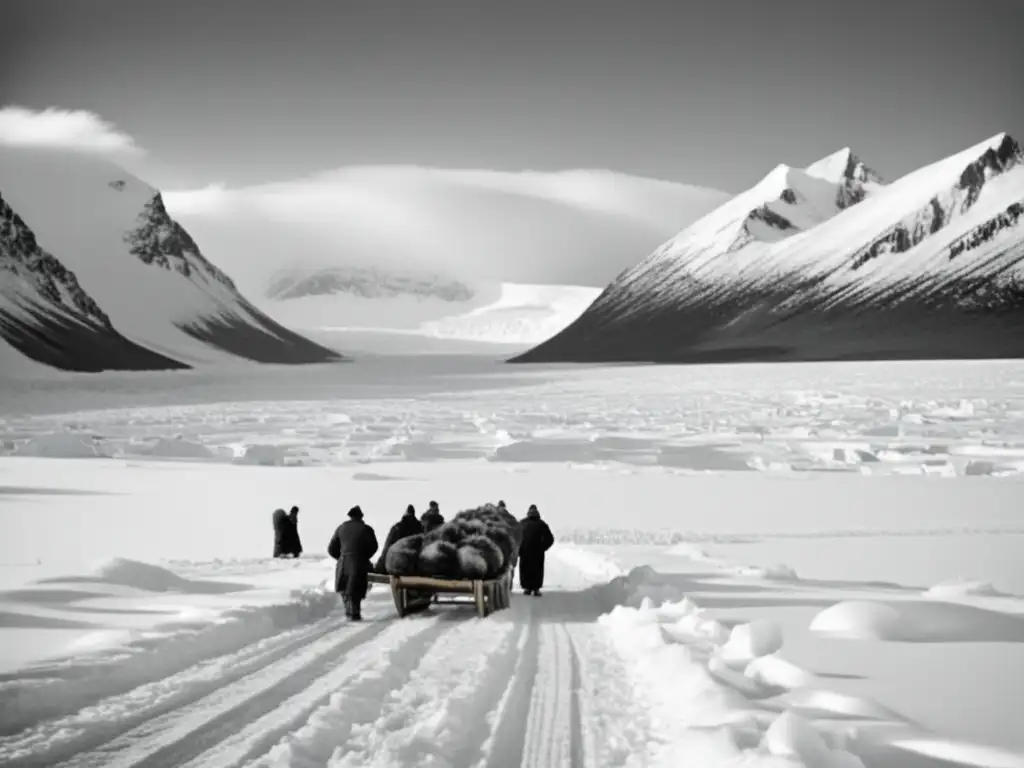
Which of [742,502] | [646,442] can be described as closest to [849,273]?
[646,442]

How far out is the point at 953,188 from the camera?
170 metres

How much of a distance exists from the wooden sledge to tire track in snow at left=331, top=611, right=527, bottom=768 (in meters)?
1.41

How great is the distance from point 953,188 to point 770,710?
18278 centimetres

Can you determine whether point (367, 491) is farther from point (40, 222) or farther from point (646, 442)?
point (40, 222)

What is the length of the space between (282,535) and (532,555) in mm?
4622

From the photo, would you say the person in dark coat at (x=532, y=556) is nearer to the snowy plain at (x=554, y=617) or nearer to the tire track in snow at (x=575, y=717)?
the snowy plain at (x=554, y=617)

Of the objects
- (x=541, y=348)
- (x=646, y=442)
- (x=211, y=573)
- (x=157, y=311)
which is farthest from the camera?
(x=157, y=311)

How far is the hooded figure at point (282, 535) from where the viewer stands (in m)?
14.8

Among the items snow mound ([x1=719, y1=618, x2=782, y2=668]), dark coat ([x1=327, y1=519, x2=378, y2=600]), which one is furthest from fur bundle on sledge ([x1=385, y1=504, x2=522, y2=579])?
snow mound ([x1=719, y1=618, x2=782, y2=668])

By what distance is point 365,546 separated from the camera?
1073cm

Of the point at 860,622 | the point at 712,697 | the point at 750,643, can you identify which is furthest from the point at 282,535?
the point at 712,697

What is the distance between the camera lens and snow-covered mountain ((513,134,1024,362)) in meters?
134

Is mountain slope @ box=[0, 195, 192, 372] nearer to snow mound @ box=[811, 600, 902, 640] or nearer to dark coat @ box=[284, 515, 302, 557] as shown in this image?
Answer: dark coat @ box=[284, 515, 302, 557]

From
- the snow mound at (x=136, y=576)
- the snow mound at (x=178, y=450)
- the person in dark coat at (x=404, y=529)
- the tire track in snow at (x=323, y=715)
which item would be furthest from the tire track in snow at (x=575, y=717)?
the snow mound at (x=178, y=450)
